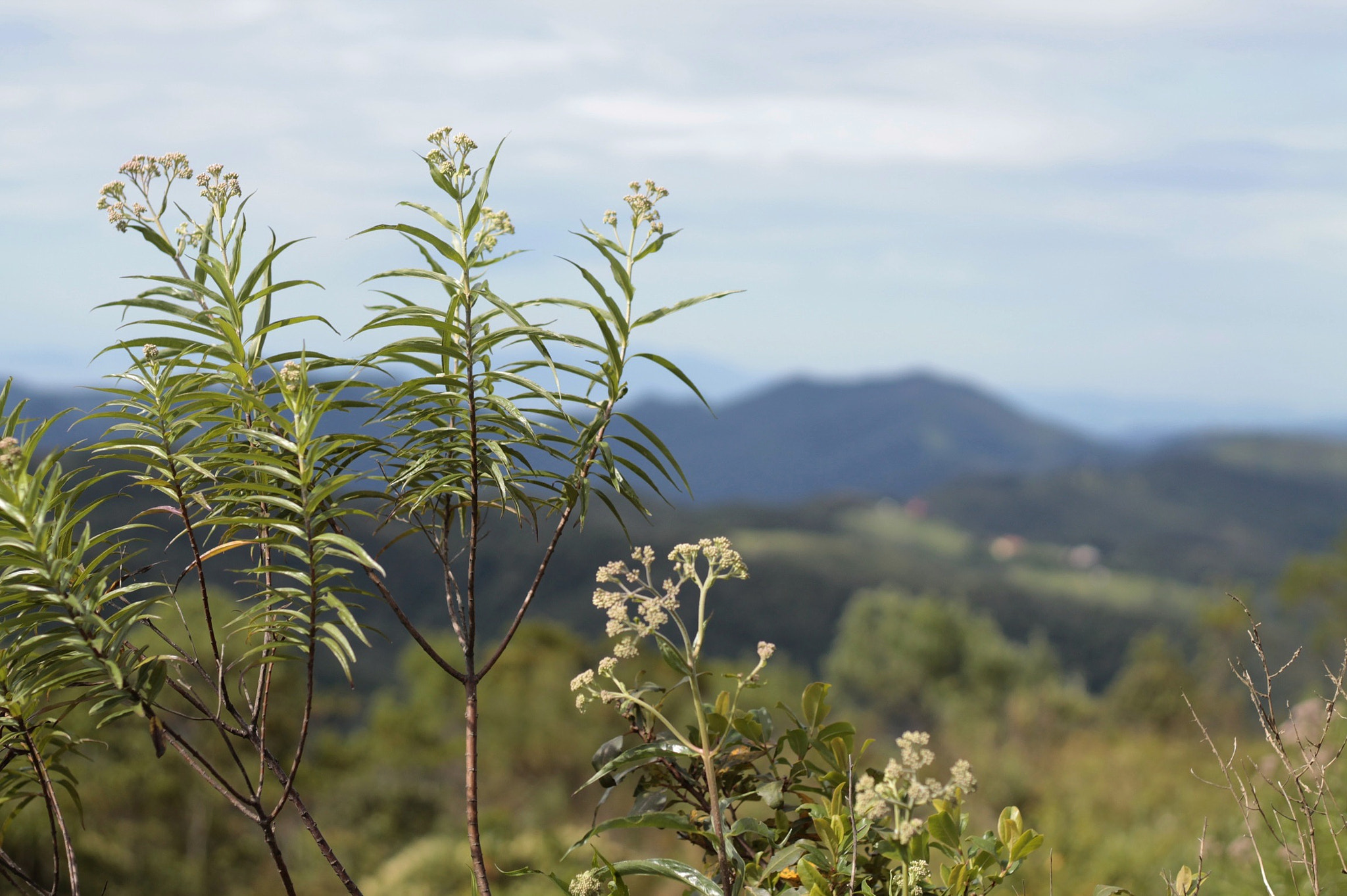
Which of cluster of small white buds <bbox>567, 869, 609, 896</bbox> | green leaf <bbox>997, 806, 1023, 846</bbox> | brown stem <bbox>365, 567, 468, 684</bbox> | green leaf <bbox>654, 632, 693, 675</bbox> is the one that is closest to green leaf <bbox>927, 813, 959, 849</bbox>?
green leaf <bbox>997, 806, 1023, 846</bbox>

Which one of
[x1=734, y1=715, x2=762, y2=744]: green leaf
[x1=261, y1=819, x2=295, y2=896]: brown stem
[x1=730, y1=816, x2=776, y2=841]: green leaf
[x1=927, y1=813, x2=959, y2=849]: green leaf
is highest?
[x1=734, y1=715, x2=762, y2=744]: green leaf

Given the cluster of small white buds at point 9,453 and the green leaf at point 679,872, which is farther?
the green leaf at point 679,872

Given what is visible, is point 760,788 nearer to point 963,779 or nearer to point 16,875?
point 963,779

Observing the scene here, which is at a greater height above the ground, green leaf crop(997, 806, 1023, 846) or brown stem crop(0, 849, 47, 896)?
green leaf crop(997, 806, 1023, 846)

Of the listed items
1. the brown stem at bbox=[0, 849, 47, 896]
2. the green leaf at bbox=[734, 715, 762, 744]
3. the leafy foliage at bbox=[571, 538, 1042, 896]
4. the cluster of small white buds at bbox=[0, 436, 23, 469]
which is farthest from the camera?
the green leaf at bbox=[734, 715, 762, 744]

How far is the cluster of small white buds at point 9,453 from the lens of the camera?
1.55 m

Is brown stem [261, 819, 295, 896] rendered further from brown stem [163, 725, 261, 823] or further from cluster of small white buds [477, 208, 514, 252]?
cluster of small white buds [477, 208, 514, 252]

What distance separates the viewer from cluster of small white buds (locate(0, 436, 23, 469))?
61.2 inches

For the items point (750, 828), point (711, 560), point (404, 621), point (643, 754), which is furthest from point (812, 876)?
point (404, 621)

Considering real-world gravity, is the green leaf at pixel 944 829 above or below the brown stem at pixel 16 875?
above

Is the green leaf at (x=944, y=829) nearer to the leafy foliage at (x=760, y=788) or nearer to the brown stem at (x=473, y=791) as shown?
the leafy foliage at (x=760, y=788)

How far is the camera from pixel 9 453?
156 centimetres

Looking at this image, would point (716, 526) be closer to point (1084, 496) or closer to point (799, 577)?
point (799, 577)

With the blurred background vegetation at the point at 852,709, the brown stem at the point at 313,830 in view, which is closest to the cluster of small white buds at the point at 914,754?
the blurred background vegetation at the point at 852,709
